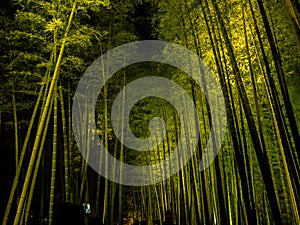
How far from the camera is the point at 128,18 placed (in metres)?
8.51

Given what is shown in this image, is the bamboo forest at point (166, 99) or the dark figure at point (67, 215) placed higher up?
the bamboo forest at point (166, 99)

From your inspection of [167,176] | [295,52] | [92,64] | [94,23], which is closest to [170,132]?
[167,176]

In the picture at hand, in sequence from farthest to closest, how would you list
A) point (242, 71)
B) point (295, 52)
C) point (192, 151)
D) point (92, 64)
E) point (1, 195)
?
1. point (1, 195)
2. point (92, 64)
3. point (192, 151)
4. point (242, 71)
5. point (295, 52)

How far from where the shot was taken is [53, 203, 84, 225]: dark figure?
9.39 ft

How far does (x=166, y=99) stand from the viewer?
909cm

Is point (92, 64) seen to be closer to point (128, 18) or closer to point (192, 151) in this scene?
Answer: point (128, 18)

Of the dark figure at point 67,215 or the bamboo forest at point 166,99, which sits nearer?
the dark figure at point 67,215

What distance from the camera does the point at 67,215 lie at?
2.87 meters

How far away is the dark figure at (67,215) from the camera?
113 inches

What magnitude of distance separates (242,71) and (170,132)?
13.0ft

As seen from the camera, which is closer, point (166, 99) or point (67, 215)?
point (67, 215)

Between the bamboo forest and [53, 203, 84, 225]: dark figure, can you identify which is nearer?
[53, 203, 84, 225]: dark figure

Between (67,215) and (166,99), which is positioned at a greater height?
(166,99)

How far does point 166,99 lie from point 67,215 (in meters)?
6.47
